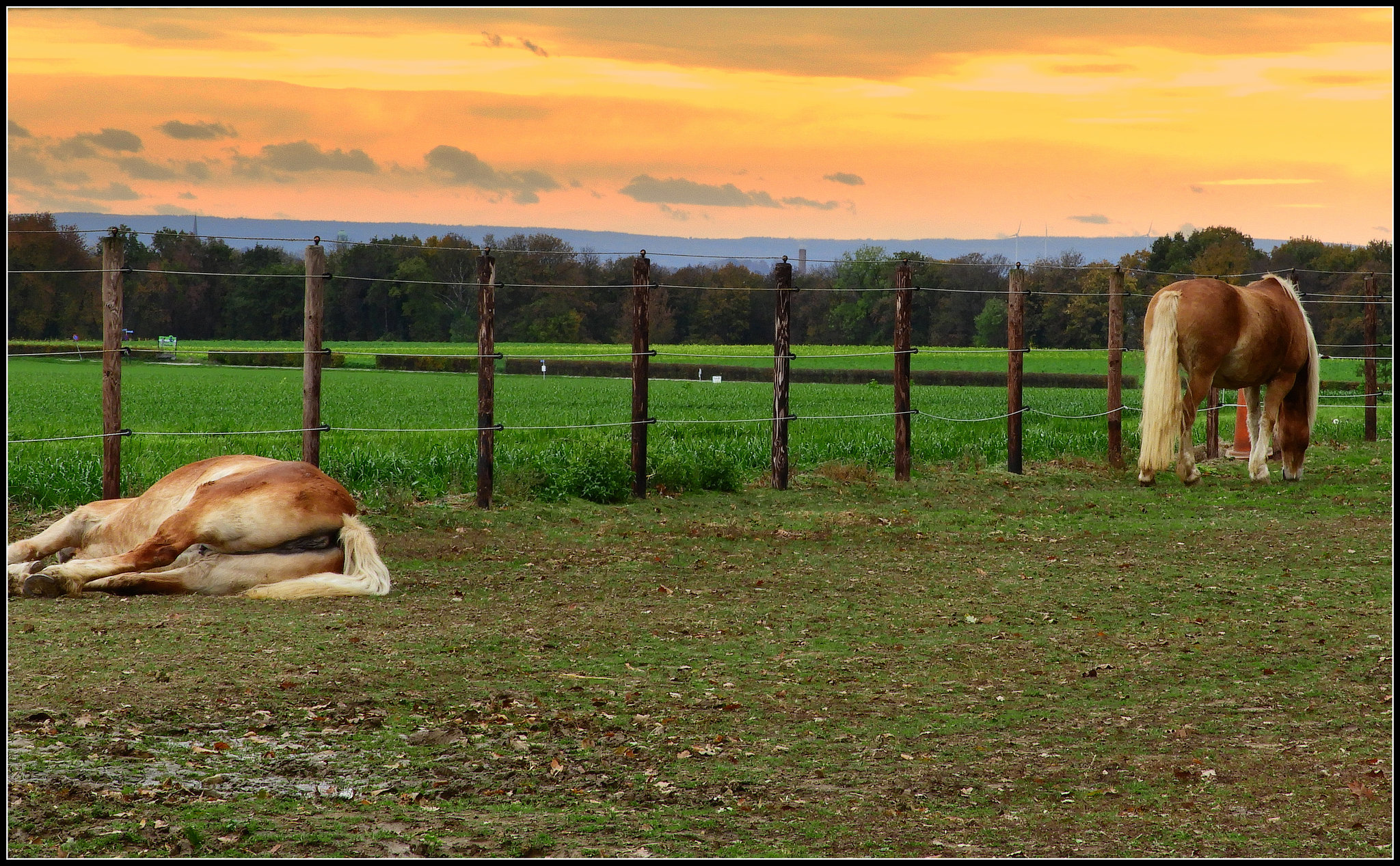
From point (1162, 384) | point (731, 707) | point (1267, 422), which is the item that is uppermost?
point (1162, 384)

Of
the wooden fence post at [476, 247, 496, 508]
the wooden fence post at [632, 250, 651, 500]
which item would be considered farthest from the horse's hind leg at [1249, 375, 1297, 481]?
the wooden fence post at [476, 247, 496, 508]

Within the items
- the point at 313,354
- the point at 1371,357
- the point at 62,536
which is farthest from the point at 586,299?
the point at 62,536

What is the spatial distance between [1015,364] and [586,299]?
50.4 metres

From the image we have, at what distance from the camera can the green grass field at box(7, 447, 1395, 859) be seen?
3.40 m

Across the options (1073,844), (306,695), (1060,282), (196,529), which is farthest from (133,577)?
(1060,282)

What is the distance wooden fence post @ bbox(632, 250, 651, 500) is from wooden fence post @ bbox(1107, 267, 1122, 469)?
591 centimetres

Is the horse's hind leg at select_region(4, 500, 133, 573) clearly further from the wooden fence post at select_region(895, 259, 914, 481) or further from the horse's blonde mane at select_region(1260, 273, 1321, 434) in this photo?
the horse's blonde mane at select_region(1260, 273, 1321, 434)

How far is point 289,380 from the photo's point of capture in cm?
3462

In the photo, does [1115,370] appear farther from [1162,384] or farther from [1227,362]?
[1162,384]

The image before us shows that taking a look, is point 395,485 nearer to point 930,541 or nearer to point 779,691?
point 930,541

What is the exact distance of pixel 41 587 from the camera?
256 inches

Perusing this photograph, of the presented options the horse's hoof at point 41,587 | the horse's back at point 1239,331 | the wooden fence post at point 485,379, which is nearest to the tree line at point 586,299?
the horse's back at point 1239,331

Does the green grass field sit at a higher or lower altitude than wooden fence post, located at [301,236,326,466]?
lower

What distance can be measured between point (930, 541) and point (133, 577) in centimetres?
558
